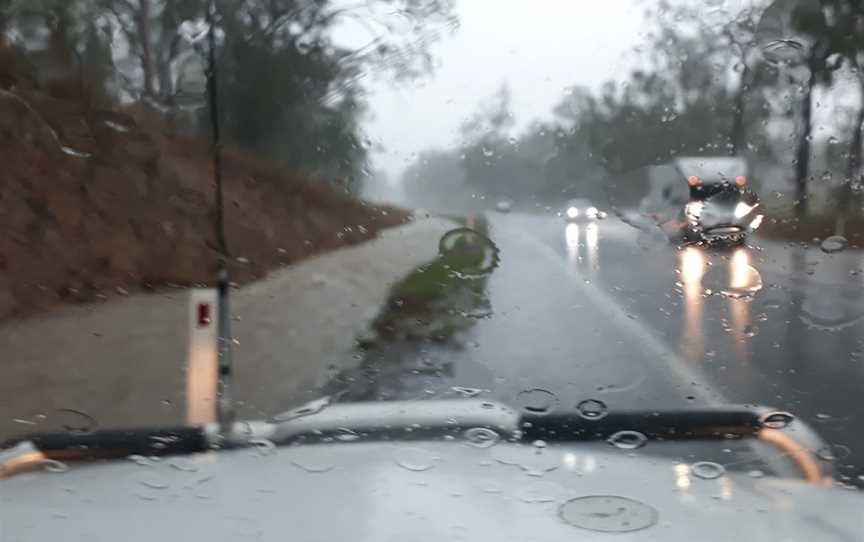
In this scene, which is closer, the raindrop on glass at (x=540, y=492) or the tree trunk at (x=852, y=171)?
the raindrop on glass at (x=540, y=492)

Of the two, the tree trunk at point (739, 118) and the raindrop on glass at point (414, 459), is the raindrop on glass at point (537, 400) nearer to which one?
the raindrop on glass at point (414, 459)

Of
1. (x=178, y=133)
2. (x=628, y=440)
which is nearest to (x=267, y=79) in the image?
(x=178, y=133)

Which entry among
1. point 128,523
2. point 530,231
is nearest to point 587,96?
point 530,231

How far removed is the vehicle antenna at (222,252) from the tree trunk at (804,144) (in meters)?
4.37

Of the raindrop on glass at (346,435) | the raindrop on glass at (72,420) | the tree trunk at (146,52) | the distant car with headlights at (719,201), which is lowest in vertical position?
the raindrop on glass at (72,420)

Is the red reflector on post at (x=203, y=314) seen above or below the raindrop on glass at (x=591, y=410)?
above

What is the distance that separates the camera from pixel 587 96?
7.52 metres

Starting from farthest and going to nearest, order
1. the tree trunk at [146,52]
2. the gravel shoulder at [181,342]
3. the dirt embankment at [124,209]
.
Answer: the tree trunk at [146,52] < the dirt embankment at [124,209] < the gravel shoulder at [181,342]

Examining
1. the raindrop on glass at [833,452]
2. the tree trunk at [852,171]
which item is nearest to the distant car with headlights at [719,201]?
the tree trunk at [852,171]

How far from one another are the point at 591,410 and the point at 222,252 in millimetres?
3859

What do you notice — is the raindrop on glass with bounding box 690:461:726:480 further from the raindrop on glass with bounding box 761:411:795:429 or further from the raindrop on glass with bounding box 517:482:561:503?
the raindrop on glass with bounding box 761:411:795:429

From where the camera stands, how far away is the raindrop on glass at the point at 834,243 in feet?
25.2

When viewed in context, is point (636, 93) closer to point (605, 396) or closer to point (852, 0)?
point (852, 0)

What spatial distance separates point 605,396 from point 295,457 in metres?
3.48
